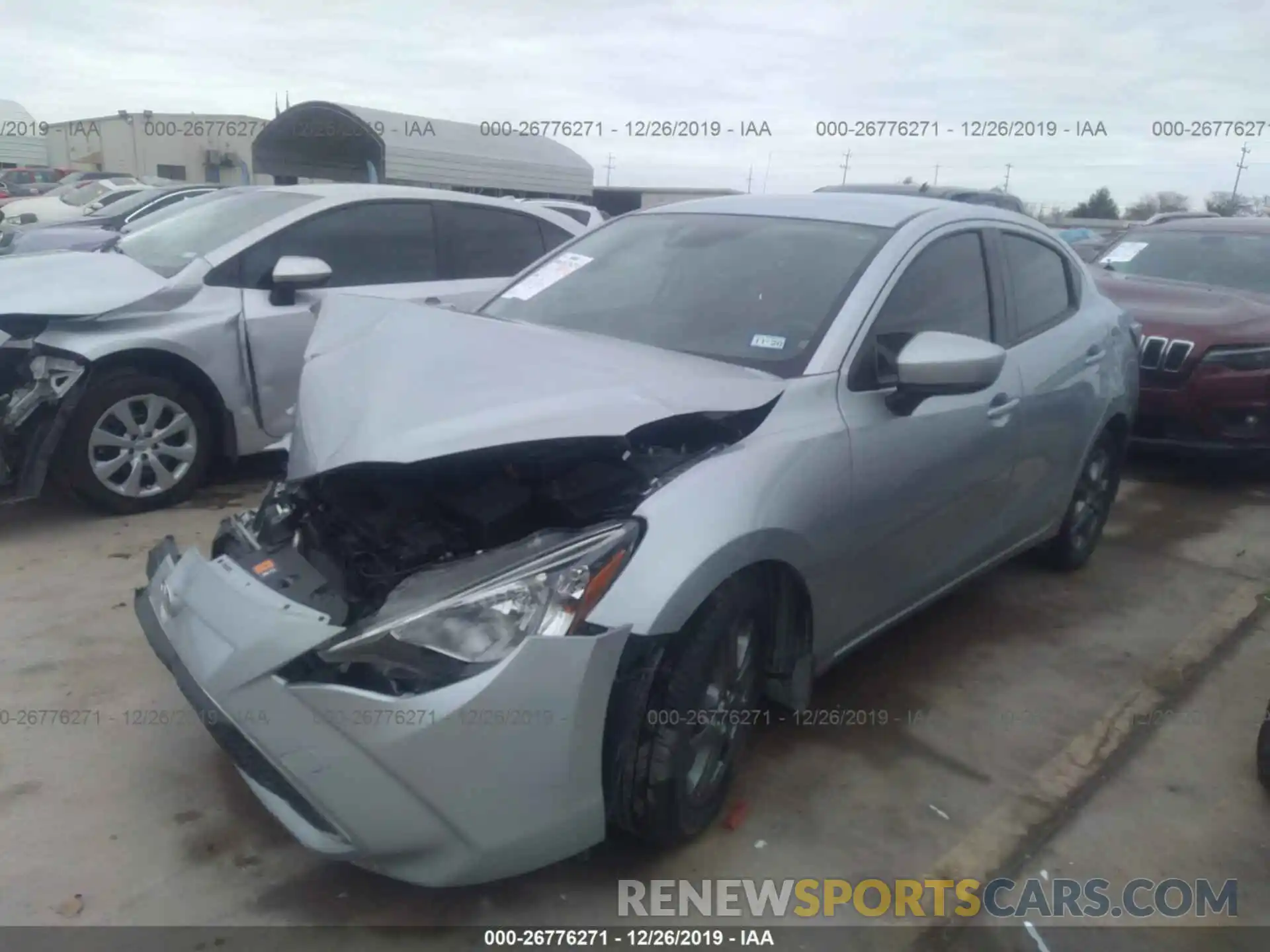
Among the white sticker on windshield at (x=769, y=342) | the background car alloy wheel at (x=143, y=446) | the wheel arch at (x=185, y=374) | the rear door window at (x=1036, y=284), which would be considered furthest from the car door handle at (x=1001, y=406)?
the background car alloy wheel at (x=143, y=446)

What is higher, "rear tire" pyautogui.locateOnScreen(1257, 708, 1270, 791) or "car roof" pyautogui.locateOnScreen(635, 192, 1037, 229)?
"car roof" pyautogui.locateOnScreen(635, 192, 1037, 229)

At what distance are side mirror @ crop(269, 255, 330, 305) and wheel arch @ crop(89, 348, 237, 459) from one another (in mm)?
566

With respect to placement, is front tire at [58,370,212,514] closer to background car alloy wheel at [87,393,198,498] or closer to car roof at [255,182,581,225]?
background car alloy wheel at [87,393,198,498]

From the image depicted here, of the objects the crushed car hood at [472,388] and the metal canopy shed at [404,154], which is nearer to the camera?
the crushed car hood at [472,388]

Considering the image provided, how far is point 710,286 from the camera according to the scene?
3.45 m

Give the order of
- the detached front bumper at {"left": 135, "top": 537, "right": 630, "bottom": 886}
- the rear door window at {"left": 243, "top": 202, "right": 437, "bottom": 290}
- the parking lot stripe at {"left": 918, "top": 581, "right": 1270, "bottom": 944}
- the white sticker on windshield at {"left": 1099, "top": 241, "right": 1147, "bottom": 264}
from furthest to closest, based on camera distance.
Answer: the white sticker on windshield at {"left": 1099, "top": 241, "right": 1147, "bottom": 264}
the rear door window at {"left": 243, "top": 202, "right": 437, "bottom": 290}
the parking lot stripe at {"left": 918, "top": 581, "right": 1270, "bottom": 944}
the detached front bumper at {"left": 135, "top": 537, "right": 630, "bottom": 886}

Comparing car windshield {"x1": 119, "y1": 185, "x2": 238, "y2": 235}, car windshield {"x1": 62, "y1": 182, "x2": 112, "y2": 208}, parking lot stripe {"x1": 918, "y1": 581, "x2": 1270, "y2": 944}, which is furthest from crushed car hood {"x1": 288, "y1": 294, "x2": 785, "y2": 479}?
car windshield {"x1": 62, "y1": 182, "x2": 112, "y2": 208}

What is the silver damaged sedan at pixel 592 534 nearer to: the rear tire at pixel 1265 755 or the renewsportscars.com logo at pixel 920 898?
the renewsportscars.com logo at pixel 920 898

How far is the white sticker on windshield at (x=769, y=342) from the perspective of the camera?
122 inches

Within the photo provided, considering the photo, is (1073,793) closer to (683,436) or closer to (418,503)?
(683,436)

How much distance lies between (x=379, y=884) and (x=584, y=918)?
0.51 meters

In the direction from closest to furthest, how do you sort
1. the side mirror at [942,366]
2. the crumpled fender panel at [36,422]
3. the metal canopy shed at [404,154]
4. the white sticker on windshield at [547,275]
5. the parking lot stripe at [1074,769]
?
1. the parking lot stripe at [1074,769]
2. the side mirror at [942,366]
3. the white sticker on windshield at [547,275]
4. the crumpled fender panel at [36,422]
5. the metal canopy shed at [404,154]

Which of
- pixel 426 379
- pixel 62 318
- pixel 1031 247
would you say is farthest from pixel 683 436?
pixel 62 318

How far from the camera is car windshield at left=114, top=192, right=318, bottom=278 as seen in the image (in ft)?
17.5
